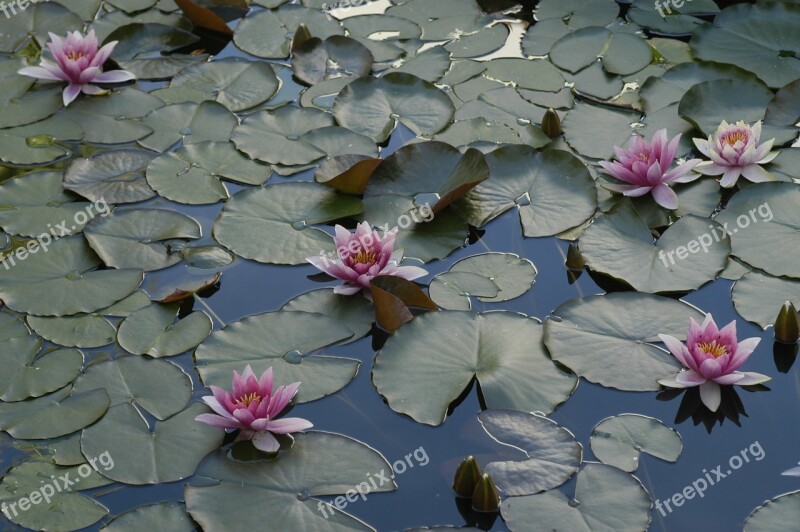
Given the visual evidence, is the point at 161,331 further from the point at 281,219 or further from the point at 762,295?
the point at 762,295

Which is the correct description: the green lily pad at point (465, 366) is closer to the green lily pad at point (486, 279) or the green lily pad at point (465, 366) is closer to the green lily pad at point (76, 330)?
the green lily pad at point (486, 279)

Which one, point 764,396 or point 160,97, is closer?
point 764,396

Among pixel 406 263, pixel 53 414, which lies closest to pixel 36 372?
pixel 53 414

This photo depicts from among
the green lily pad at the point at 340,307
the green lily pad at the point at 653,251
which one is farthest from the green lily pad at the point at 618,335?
the green lily pad at the point at 340,307

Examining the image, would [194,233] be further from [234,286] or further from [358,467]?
[358,467]

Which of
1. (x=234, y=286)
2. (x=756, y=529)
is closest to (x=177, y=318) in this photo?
(x=234, y=286)

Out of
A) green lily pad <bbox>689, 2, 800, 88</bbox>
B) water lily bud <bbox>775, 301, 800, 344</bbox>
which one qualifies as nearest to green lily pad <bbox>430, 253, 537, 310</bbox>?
water lily bud <bbox>775, 301, 800, 344</bbox>

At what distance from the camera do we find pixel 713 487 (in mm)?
2646

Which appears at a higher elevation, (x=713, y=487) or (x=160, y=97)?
(x=160, y=97)

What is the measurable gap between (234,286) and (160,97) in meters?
1.54

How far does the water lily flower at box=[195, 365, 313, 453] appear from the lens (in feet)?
8.98

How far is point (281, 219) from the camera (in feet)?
12.0

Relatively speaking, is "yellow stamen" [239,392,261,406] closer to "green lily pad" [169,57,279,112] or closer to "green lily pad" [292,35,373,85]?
"green lily pad" [169,57,279,112]

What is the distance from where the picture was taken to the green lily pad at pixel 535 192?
365 cm
